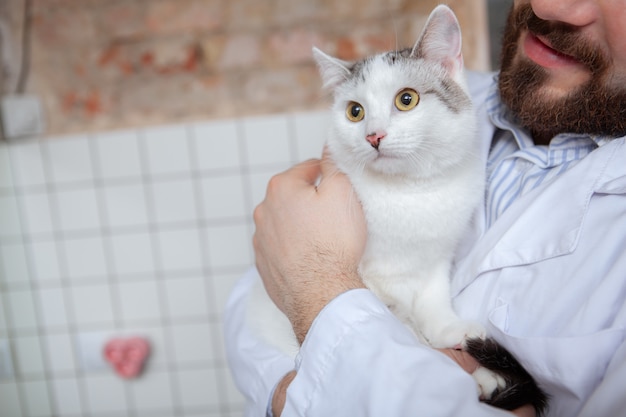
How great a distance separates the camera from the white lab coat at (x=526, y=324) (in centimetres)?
73

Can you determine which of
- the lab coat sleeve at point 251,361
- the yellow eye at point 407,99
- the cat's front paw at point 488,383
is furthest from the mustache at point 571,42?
the lab coat sleeve at point 251,361

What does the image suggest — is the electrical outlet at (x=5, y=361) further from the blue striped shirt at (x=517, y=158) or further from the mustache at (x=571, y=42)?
the mustache at (x=571, y=42)

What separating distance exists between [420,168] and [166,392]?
1706 mm

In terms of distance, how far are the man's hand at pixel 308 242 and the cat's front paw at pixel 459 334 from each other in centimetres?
22

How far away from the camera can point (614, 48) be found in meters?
0.93

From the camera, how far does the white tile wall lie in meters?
1.98

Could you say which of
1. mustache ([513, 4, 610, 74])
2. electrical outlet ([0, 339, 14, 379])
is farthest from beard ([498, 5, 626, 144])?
electrical outlet ([0, 339, 14, 379])

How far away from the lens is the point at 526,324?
35.6 inches

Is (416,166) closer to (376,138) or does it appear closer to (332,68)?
(376,138)

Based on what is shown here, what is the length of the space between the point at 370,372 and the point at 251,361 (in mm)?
450

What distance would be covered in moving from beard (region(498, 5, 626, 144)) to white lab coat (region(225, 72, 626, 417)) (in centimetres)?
7

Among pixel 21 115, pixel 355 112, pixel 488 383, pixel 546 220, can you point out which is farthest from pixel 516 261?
pixel 21 115

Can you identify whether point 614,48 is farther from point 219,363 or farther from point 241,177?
point 219,363

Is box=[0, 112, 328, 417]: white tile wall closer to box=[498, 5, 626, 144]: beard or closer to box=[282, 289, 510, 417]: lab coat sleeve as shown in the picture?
box=[498, 5, 626, 144]: beard
